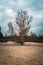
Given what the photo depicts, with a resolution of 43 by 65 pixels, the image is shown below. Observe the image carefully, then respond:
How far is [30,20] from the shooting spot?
144 feet

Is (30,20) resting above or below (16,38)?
above

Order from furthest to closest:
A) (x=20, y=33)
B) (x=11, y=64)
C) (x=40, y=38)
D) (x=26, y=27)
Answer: (x=40, y=38)
(x=26, y=27)
(x=20, y=33)
(x=11, y=64)

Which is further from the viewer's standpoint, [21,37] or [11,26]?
[11,26]

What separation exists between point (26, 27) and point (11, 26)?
401 cm

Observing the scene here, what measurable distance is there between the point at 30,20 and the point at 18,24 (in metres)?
3.77

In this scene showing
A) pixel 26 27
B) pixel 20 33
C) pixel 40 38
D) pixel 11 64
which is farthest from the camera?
pixel 40 38

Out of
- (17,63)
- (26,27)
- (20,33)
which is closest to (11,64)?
(17,63)

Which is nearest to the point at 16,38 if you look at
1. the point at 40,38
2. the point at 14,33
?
the point at 14,33

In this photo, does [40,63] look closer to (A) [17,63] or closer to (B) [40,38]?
(A) [17,63]

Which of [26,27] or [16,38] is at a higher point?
[26,27]

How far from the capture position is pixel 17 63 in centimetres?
889

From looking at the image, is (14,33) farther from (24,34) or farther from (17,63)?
(17,63)

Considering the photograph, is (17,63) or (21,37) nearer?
(17,63)

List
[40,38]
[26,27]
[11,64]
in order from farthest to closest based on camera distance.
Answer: [40,38] < [26,27] < [11,64]
